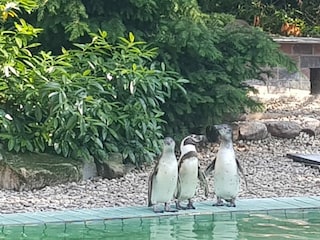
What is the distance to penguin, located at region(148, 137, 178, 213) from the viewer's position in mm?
6418

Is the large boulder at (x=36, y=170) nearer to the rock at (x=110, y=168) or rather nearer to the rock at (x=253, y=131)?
the rock at (x=110, y=168)

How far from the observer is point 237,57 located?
367 inches

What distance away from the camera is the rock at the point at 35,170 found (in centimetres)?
759

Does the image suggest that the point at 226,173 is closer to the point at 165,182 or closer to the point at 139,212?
the point at 165,182

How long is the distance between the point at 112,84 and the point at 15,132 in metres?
1.12

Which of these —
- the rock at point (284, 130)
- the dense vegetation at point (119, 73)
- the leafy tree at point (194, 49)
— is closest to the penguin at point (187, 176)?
the dense vegetation at point (119, 73)

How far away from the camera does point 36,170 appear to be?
25.2 feet

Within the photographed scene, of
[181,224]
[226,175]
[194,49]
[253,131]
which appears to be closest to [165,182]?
[181,224]

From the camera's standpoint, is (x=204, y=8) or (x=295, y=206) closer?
(x=295, y=206)

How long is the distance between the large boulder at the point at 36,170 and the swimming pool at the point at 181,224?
1252 millimetres

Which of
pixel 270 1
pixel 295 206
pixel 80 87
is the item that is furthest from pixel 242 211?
pixel 270 1

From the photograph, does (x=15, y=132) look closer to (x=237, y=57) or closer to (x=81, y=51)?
(x=81, y=51)

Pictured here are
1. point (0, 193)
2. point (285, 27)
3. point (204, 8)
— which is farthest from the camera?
point (285, 27)

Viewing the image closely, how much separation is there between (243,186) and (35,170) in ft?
6.70
